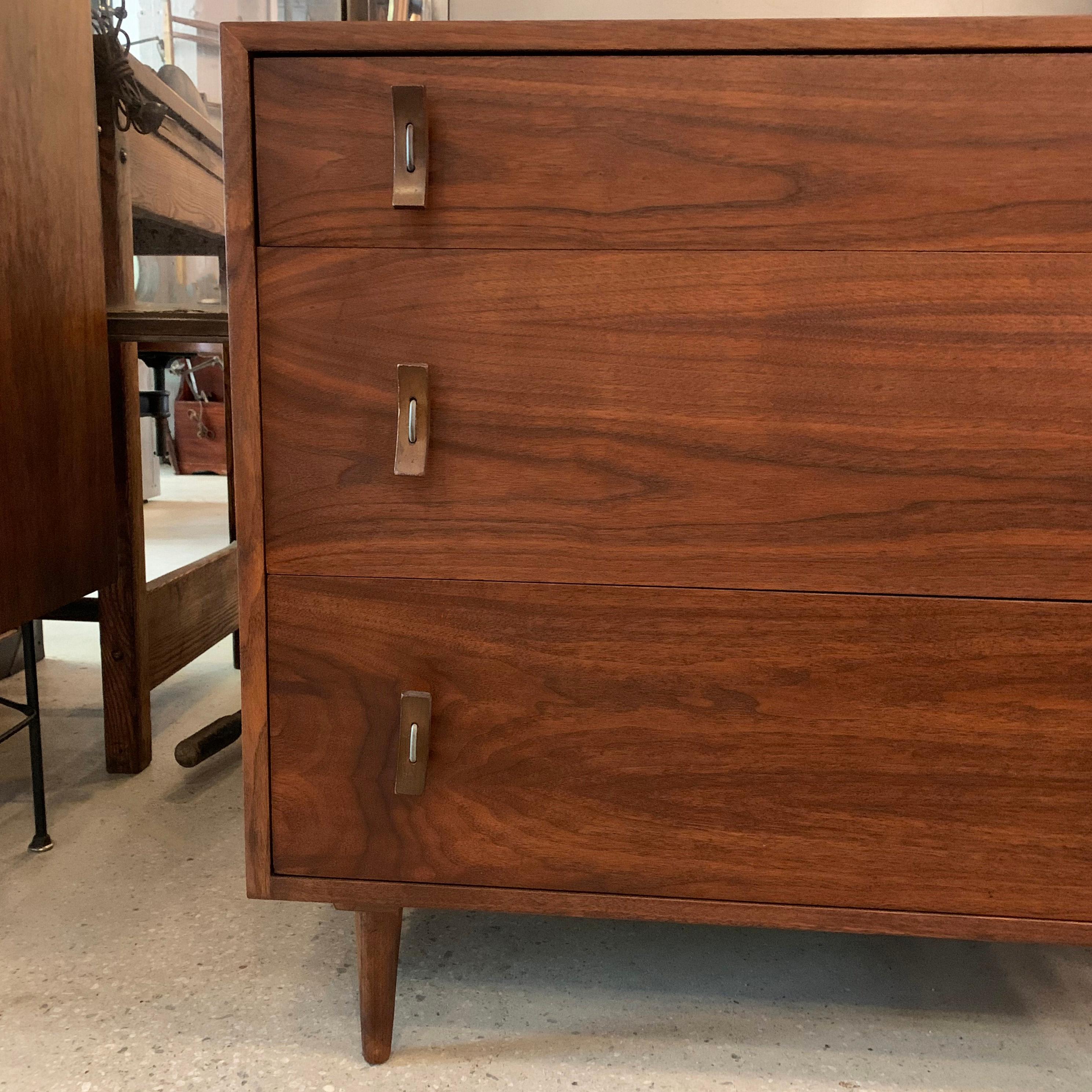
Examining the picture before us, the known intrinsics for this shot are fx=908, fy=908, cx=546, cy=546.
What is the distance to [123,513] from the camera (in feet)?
3.83

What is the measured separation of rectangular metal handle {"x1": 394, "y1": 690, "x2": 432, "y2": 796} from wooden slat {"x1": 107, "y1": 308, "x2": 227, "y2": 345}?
589mm

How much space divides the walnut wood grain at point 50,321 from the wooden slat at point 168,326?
0.02 m

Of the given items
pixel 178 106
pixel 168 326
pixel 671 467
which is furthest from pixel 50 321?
pixel 671 467

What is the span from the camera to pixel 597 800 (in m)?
0.65

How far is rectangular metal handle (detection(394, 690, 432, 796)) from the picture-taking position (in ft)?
2.08

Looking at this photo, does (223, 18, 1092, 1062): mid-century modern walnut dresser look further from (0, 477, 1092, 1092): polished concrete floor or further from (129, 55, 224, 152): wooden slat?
(129, 55, 224, 152): wooden slat

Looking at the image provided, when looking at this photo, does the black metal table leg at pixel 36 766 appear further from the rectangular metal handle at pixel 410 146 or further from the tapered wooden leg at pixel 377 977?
the rectangular metal handle at pixel 410 146

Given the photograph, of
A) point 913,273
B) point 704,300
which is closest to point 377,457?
point 704,300

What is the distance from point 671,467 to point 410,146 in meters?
0.26

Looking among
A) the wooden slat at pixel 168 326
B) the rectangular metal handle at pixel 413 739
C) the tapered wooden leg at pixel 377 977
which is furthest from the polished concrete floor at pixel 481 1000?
the wooden slat at pixel 168 326

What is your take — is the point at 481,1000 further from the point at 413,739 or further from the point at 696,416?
the point at 696,416

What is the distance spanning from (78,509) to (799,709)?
835 mm

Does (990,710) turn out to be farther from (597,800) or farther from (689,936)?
(689,936)

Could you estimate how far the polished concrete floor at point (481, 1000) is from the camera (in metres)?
0.72
